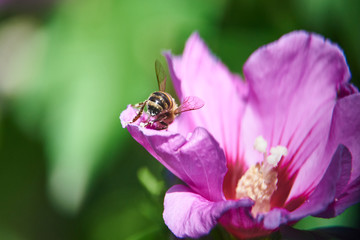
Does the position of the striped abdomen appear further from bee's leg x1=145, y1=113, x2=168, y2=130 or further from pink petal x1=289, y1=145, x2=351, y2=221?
pink petal x1=289, y1=145, x2=351, y2=221

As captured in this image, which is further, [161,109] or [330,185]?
[161,109]

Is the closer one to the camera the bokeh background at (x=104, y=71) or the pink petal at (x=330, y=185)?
the pink petal at (x=330, y=185)

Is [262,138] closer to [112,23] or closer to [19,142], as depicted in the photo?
[112,23]

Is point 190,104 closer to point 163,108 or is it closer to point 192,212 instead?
point 163,108

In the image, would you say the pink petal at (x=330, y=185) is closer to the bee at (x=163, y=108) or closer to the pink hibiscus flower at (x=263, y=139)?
the pink hibiscus flower at (x=263, y=139)

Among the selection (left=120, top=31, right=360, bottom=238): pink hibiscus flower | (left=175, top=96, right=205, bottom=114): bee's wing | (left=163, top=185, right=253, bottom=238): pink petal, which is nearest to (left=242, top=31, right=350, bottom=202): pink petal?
(left=120, top=31, right=360, bottom=238): pink hibiscus flower

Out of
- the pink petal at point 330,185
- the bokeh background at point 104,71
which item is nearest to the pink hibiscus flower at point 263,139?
the pink petal at point 330,185

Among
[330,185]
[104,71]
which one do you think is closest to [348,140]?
[330,185]

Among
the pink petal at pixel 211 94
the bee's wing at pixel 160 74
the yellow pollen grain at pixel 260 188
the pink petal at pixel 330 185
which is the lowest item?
the yellow pollen grain at pixel 260 188
